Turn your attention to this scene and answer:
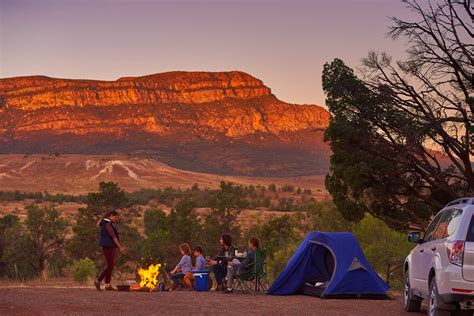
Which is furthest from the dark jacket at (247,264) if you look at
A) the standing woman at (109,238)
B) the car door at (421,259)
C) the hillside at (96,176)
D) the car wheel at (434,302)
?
the hillside at (96,176)

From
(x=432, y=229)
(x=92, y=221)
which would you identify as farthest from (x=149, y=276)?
(x=92, y=221)

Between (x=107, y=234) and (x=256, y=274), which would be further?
(x=256, y=274)

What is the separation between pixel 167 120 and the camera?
5901 inches

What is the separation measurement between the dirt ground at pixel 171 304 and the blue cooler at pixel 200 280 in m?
0.73

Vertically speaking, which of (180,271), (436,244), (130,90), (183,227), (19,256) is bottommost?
(19,256)

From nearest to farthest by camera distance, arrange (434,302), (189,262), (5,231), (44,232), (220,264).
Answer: (434,302)
(189,262)
(220,264)
(5,231)
(44,232)

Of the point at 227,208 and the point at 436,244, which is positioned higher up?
the point at 436,244

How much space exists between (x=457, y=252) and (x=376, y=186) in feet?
47.2

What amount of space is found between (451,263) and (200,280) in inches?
367

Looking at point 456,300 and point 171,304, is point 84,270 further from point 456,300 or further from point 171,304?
point 456,300

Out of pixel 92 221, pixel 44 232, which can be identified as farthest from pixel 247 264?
pixel 92 221

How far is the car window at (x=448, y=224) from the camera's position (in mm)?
12460

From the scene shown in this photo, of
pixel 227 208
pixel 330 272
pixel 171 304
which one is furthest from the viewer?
pixel 227 208

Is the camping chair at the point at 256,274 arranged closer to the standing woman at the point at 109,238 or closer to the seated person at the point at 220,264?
the seated person at the point at 220,264
